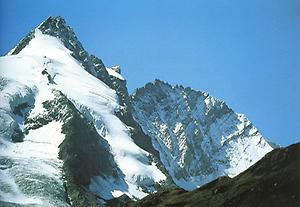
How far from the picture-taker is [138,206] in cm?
12694

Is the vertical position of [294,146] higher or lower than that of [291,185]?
higher

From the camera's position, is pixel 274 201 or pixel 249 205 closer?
pixel 274 201

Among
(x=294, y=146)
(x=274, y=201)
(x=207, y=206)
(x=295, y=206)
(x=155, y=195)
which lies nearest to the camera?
(x=295, y=206)

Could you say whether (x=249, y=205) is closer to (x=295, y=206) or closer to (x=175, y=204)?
(x=295, y=206)

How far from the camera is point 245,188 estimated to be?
103062 mm

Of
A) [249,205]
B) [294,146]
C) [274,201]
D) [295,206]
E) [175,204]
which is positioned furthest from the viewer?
[175,204]

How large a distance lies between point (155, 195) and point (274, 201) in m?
52.0

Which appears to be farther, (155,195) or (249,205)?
(155,195)

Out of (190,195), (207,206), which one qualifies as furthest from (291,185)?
(190,195)

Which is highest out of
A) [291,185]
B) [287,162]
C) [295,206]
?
[287,162]

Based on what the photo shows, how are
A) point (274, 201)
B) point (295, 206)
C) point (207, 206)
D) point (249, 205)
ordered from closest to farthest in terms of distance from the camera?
Result: point (295, 206)
point (274, 201)
point (249, 205)
point (207, 206)

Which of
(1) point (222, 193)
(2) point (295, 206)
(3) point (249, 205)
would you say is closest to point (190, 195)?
(1) point (222, 193)

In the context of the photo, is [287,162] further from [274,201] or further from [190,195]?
[190,195]

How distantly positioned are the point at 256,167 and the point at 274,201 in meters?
26.0
